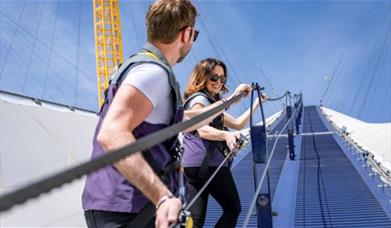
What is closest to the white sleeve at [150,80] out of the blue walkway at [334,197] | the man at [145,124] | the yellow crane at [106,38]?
the man at [145,124]

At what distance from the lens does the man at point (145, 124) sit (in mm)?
1229

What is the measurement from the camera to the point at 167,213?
1204 mm

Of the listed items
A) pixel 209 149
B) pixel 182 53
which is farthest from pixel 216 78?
pixel 182 53

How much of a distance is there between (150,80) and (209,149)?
152 centimetres

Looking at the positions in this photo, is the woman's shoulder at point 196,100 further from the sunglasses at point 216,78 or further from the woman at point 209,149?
the sunglasses at point 216,78

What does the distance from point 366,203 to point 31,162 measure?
5547 mm

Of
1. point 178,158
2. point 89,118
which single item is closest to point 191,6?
point 178,158

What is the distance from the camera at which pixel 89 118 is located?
10750 mm

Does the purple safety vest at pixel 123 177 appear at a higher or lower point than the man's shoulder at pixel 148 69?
lower

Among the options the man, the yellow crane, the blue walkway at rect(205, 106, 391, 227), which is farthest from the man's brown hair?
the yellow crane

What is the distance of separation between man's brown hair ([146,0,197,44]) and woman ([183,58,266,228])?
1.14m

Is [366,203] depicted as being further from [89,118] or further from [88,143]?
[89,118]

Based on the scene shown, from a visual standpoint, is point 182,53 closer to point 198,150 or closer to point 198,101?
point 198,101

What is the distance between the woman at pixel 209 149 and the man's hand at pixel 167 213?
1.47 meters
